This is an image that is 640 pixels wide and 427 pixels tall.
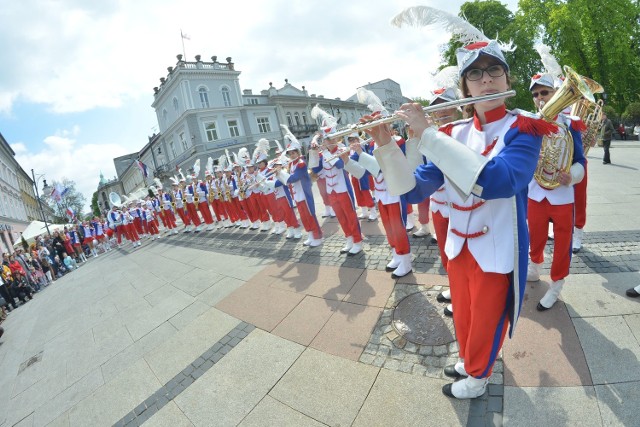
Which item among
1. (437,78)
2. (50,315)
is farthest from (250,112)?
(437,78)

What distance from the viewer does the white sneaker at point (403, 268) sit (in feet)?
14.8

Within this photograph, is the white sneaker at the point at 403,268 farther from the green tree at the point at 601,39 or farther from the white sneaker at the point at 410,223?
the green tree at the point at 601,39

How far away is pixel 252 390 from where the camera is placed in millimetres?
3008

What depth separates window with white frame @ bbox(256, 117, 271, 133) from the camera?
41306 mm

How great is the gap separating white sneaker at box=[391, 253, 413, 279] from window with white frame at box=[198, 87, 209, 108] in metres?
37.4

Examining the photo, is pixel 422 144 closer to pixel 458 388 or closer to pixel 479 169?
pixel 479 169

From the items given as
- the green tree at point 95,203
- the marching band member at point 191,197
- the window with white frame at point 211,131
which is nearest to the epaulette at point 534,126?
the marching band member at point 191,197

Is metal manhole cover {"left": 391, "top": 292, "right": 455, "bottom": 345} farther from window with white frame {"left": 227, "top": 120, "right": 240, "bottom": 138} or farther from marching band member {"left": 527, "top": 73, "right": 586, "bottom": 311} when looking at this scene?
window with white frame {"left": 227, "top": 120, "right": 240, "bottom": 138}

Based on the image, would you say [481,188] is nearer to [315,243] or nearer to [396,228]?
[396,228]

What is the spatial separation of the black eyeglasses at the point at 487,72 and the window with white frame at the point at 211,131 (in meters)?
38.3

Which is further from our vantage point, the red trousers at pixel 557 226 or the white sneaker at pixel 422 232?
the white sneaker at pixel 422 232

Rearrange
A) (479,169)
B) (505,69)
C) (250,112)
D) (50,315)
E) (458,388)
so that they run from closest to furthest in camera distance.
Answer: (479,169), (505,69), (458,388), (50,315), (250,112)

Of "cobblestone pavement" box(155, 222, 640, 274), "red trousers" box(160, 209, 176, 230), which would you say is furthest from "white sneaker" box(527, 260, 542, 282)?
"red trousers" box(160, 209, 176, 230)

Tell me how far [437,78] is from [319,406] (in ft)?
15.0
